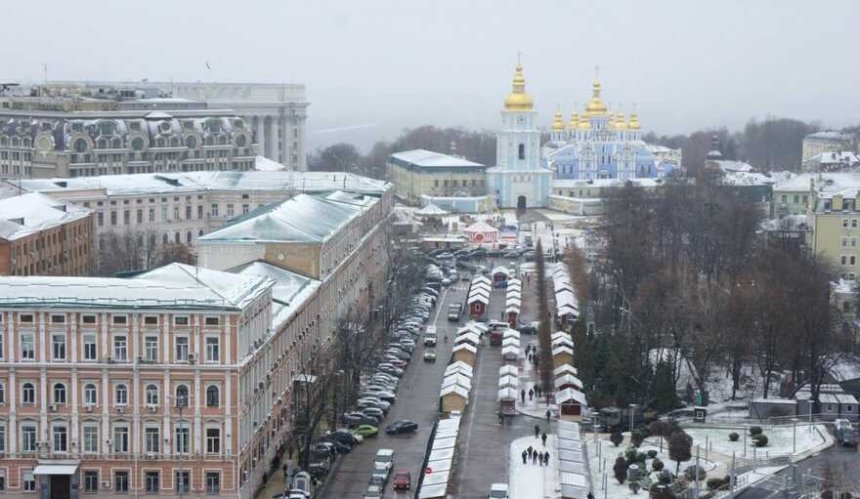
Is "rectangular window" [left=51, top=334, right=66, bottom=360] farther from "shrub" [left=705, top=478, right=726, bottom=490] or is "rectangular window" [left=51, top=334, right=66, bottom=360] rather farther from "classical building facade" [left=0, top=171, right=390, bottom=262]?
"classical building facade" [left=0, top=171, right=390, bottom=262]

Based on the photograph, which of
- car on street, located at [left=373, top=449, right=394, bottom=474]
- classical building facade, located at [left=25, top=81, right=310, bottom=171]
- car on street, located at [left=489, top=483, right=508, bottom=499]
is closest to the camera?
car on street, located at [left=489, top=483, right=508, bottom=499]

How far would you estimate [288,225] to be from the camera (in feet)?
98.7

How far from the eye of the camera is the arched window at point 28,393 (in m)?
21.3

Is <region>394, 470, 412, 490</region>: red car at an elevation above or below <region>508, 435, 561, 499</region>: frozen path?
below

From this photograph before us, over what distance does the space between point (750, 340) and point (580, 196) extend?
36.8 meters

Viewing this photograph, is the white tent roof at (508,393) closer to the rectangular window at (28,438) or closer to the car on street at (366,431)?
the car on street at (366,431)

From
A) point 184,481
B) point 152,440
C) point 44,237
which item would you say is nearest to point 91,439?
point 152,440

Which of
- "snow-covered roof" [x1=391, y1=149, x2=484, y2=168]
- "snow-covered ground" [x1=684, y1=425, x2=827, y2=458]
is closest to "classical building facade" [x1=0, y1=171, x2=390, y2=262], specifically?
"snow-covered ground" [x1=684, y1=425, x2=827, y2=458]

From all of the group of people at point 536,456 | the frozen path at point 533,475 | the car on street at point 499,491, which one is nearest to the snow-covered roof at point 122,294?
the car on street at point 499,491

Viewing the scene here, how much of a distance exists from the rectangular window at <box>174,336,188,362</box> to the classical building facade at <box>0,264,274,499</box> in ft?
0.04

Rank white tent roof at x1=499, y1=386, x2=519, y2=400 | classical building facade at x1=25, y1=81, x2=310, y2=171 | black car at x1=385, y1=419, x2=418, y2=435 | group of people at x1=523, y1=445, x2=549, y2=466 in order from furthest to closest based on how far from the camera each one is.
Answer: classical building facade at x1=25, y1=81, x2=310, y2=171
white tent roof at x1=499, y1=386, x2=519, y2=400
black car at x1=385, y1=419, x2=418, y2=435
group of people at x1=523, y1=445, x2=549, y2=466

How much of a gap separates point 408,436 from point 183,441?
16.5 feet

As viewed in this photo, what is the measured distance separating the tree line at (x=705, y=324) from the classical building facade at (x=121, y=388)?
737 cm

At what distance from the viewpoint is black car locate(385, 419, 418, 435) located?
84.0 feet
